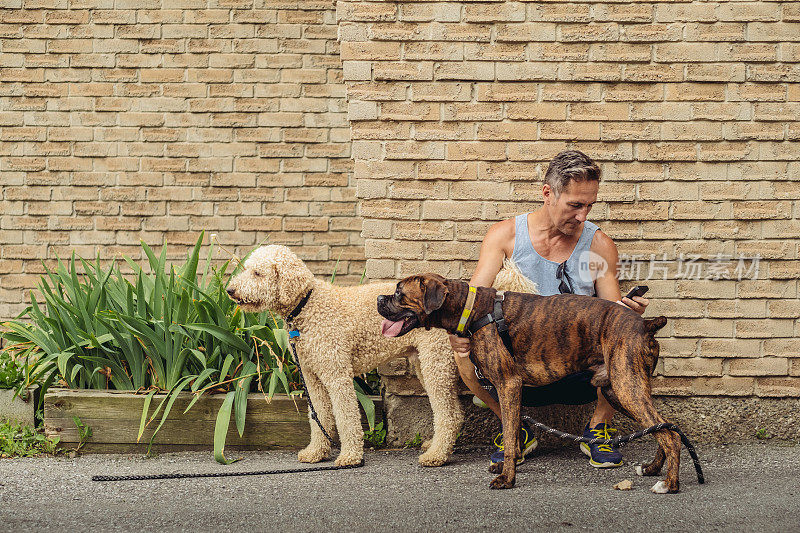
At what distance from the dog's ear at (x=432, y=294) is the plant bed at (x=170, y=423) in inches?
56.9

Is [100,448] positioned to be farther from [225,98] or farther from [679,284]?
[679,284]

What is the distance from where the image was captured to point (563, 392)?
163 inches

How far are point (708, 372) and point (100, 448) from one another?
3933mm

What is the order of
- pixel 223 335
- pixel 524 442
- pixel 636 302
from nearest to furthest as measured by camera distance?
pixel 636 302 → pixel 524 442 → pixel 223 335

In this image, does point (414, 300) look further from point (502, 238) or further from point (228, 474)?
point (228, 474)

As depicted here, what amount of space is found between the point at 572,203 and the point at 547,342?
0.82 meters

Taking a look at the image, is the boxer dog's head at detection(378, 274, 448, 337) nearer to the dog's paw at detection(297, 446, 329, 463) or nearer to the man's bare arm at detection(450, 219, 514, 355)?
the man's bare arm at detection(450, 219, 514, 355)

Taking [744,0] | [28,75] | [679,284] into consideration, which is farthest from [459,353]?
[28,75]

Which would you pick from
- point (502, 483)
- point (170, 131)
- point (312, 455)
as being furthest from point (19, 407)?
point (502, 483)

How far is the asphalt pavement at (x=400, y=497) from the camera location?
3.31 metres

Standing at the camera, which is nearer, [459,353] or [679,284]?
[459,353]

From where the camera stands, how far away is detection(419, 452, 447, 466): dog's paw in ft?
14.1

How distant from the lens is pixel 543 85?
4.77 metres

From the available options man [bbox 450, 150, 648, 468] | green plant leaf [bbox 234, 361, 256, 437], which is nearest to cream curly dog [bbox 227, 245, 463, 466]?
man [bbox 450, 150, 648, 468]
